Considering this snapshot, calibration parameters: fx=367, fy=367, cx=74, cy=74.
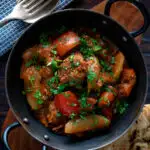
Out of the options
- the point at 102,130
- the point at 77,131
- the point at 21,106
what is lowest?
the point at 102,130

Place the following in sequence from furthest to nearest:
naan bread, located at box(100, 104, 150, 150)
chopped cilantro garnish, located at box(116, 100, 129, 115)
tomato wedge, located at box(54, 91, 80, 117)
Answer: naan bread, located at box(100, 104, 150, 150) → chopped cilantro garnish, located at box(116, 100, 129, 115) → tomato wedge, located at box(54, 91, 80, 117)

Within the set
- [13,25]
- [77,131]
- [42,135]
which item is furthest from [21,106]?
A: [13,25]

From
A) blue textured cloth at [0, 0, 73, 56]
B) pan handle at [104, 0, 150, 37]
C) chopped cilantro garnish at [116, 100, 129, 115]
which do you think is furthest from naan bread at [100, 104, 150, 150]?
blue textured cloth at [0, 0, 73, 56]

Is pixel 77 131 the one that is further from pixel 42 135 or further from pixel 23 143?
pixel 23 143

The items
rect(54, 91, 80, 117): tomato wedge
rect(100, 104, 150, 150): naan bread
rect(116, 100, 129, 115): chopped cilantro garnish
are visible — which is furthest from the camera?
rect(100, 104, 150, 150): naan bread

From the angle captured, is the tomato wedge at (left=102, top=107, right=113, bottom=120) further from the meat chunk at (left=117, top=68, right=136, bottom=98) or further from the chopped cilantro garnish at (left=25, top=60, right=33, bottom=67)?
the chopped cilantro garnish at (left=25, top=60, right=33, bottom=67)

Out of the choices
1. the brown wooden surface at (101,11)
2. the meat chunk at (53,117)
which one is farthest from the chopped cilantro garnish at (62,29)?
the meat chunk at (53,117)

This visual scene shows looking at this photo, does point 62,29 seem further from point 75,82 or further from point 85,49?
point 75,82
